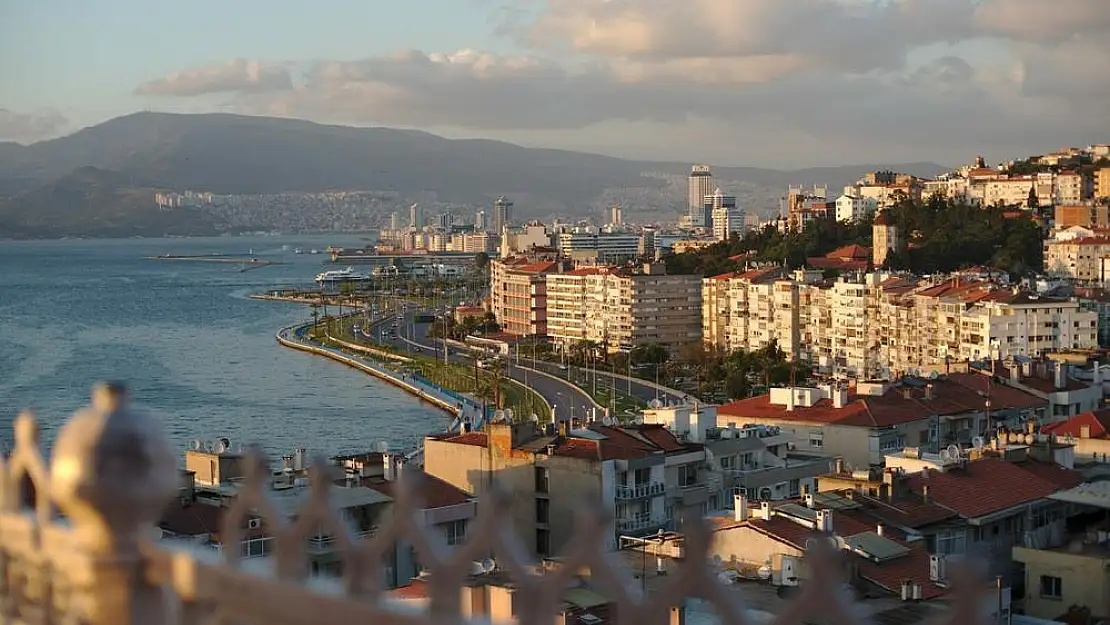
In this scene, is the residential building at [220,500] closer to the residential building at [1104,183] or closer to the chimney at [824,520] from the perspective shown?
the chimney at [824,520]

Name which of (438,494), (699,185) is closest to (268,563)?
(438,494)

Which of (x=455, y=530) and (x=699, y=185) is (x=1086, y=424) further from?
(x=699, y=185)

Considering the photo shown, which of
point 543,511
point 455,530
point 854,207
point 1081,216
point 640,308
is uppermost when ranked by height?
point 854,207

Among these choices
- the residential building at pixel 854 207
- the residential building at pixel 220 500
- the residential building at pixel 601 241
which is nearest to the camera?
the residential building at pixel 220 500

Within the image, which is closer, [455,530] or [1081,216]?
[455,530]

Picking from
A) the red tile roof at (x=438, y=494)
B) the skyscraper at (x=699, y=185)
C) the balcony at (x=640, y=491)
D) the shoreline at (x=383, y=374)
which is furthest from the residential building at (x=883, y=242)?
the skyscraper at (x=699, y=185)

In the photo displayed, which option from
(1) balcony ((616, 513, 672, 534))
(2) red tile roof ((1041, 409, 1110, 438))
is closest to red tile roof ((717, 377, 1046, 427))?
(2) red tile roof ((1041, 409, 1110, 438))
